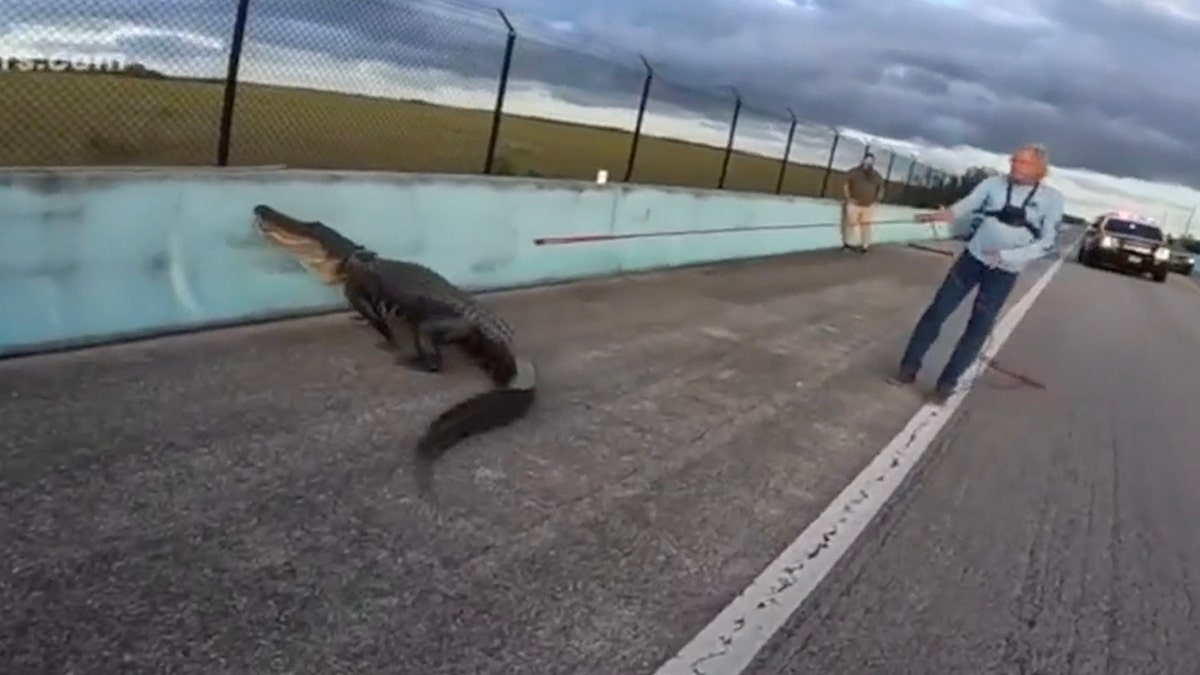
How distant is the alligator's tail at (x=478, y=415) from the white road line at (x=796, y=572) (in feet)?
6.05

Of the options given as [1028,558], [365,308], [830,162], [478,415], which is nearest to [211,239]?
[365,308]

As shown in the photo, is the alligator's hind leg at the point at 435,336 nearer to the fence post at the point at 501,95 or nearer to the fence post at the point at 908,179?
the fence post at the point at 501,95

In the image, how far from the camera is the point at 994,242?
1009cm

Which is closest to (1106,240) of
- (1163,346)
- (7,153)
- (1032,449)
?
(1163,346)

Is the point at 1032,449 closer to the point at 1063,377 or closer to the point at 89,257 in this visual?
the point at 1063,377

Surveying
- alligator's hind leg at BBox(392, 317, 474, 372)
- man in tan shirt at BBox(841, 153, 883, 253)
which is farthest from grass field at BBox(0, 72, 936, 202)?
man in tan shirt at BBox(841, 153, 883, 253)

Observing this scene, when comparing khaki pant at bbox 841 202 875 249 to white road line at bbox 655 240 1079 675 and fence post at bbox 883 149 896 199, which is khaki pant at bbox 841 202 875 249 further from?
white road line at bbox 655 240 1079 675

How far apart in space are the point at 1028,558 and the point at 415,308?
413 cm

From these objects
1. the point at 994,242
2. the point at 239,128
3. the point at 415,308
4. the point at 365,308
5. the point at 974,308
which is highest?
the point at 994,242

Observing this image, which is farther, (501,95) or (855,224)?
(855,224)

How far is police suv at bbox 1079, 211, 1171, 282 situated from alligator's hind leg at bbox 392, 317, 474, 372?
38929 mm

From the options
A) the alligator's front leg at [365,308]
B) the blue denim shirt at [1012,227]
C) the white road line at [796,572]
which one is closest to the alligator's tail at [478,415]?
the alligator's front leg at [365,308]

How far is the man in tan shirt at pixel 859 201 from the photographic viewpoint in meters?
28.4

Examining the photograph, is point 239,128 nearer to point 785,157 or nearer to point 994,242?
point 994,242
